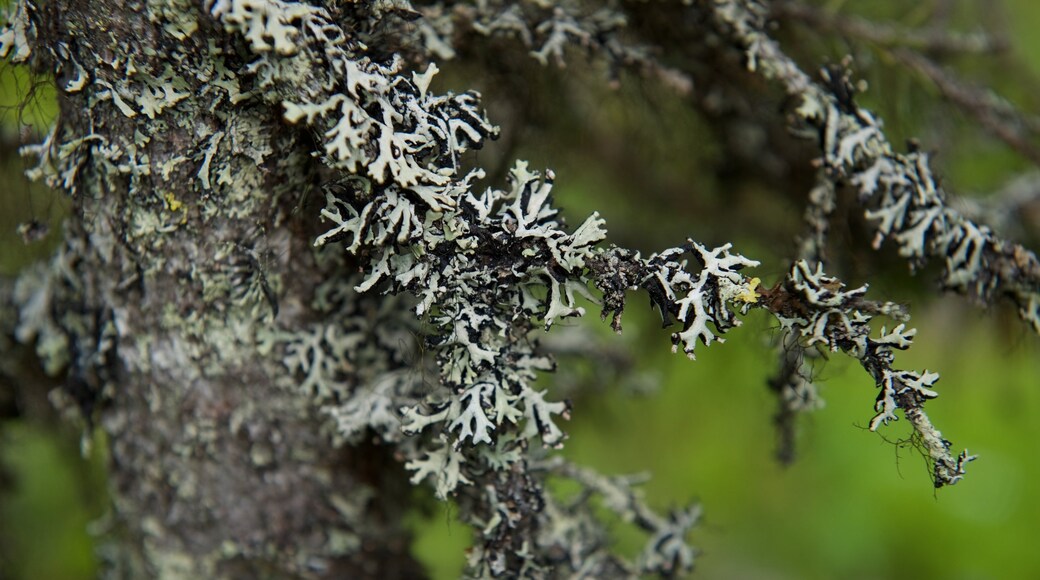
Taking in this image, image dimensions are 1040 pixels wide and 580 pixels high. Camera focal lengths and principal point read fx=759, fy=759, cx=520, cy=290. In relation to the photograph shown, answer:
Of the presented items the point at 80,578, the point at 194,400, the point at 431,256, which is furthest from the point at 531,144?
the point at 80,578

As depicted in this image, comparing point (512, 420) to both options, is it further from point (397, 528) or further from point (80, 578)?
point (80, 578)

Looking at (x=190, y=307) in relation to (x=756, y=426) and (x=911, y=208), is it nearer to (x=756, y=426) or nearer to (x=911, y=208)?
(x=911, y=208)

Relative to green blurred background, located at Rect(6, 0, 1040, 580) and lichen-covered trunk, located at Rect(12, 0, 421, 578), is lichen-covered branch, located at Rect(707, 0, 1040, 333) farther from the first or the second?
lichen-covered trunk, located at Rect(12, 0, 421, 578)

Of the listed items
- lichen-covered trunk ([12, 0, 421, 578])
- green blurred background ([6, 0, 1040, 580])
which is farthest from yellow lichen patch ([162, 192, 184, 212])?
green blurred background ([6, 0, 1040, 580])

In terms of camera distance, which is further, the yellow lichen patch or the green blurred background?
the green blurred background

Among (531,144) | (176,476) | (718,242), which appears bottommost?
(176,476)

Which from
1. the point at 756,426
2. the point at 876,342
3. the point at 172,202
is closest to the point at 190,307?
the point at 172,202

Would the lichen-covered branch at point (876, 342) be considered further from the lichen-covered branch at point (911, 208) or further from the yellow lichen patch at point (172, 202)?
the yellow lichen patch at point (172, 202)
